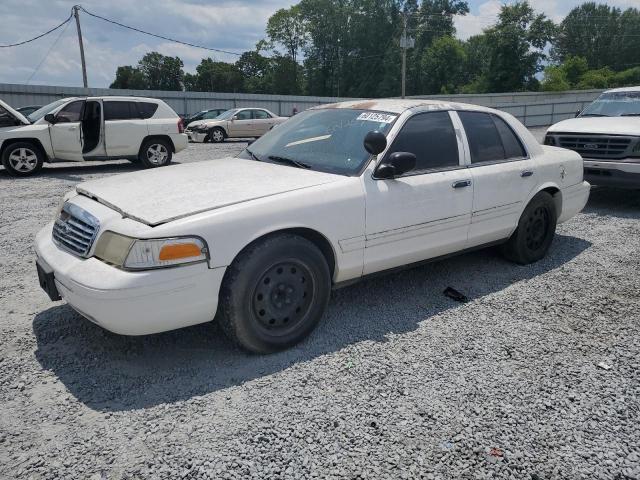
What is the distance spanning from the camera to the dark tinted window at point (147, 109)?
38.8ft

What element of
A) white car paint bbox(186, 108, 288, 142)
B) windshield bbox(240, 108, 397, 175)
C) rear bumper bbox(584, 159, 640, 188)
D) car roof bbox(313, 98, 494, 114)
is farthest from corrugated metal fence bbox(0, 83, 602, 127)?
car roof bbox(313, 98, 494, 114)

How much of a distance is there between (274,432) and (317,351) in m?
0.87

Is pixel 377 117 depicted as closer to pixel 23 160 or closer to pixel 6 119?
pixel 23 160

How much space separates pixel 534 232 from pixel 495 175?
104 cm

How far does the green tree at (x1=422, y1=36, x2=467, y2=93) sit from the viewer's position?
7062cm

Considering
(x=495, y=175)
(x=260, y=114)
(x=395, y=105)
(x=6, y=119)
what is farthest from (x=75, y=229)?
(x=260, y=114)

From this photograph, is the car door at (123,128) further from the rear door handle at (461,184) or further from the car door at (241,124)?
the rear door handle at (461,184)

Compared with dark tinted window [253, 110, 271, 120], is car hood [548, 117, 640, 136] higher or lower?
lower

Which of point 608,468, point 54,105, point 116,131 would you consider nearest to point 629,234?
point 608,468

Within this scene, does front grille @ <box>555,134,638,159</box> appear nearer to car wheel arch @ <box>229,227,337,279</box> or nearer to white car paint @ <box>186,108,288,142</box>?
car wheel arch @ <box>229,227,337,279</box>

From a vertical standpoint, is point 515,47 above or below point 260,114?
above

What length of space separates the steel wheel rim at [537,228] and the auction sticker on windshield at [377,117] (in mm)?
1954

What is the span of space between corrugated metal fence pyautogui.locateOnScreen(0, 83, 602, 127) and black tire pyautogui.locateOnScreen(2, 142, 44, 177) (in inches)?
615

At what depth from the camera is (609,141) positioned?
7449 millimetres
